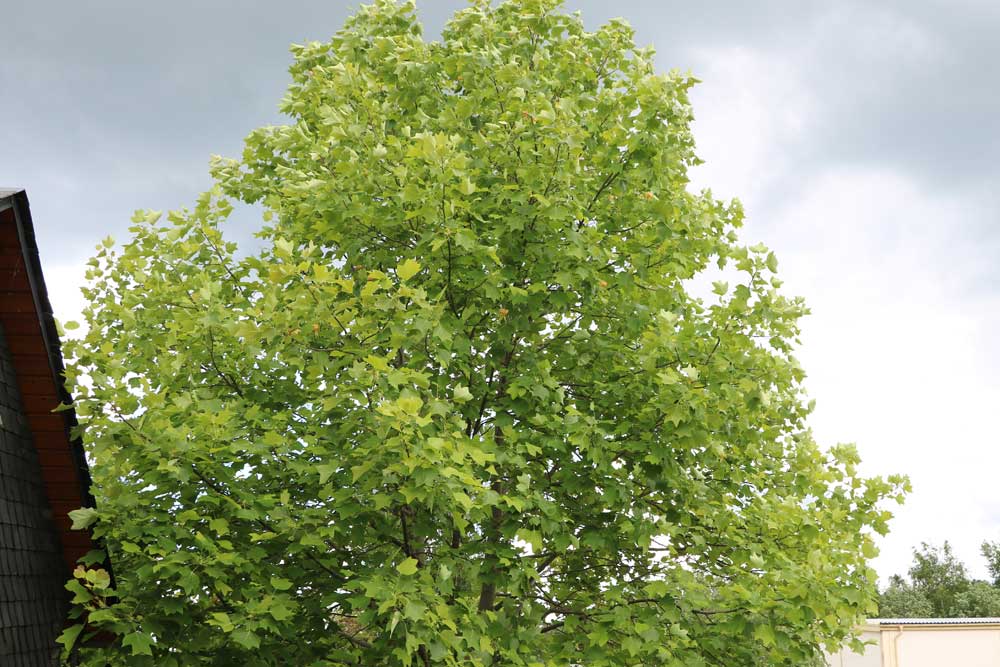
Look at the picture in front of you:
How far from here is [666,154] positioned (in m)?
11.9

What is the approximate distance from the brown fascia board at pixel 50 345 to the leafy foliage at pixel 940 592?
236 feet

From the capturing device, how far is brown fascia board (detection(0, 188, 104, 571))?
934 centimetres

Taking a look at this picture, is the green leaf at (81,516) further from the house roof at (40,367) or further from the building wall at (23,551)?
the house roof at (40,367)

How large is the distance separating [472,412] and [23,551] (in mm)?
5257

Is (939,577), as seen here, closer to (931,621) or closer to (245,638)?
(931,621)

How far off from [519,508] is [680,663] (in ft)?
9.62

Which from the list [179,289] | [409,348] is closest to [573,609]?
[409,348]

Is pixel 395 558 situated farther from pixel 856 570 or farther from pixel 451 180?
pixel 856 570

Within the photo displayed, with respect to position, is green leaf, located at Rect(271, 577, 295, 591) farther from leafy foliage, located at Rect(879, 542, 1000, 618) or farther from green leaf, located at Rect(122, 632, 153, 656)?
leafy foliage, located at Rect(879, 542, 1000, 618)

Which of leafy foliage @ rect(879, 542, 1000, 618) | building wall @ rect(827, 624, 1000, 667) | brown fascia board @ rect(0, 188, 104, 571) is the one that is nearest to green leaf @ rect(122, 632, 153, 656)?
brown fascia board @ rect(0, 188, 104, 571)

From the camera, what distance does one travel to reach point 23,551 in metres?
10.1

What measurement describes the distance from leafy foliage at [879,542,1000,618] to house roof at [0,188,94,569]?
72.2m

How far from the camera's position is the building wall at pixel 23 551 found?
9.76 m

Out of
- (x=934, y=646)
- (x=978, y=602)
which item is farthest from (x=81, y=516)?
(x=978, y=602)
